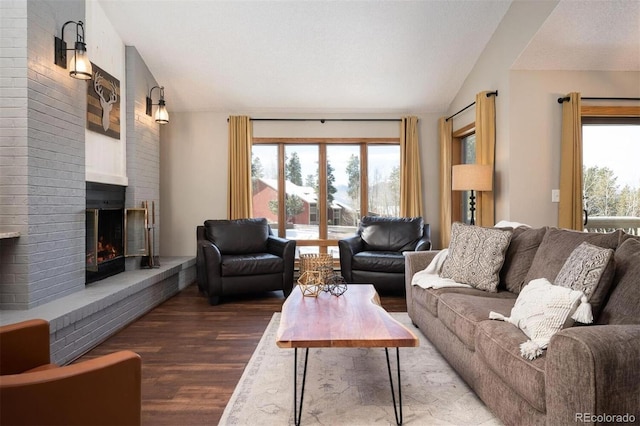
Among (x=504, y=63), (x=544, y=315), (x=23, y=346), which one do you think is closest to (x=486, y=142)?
(x=504, y=63)

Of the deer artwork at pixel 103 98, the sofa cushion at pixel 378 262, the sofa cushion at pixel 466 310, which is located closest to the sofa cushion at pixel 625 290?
the sofa cushion at pixel 466 310

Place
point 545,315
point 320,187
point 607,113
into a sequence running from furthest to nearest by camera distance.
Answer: point 320,187 < point 607,113 < point 545,315

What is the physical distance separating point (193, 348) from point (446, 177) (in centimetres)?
396

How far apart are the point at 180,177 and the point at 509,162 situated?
14.2 ft

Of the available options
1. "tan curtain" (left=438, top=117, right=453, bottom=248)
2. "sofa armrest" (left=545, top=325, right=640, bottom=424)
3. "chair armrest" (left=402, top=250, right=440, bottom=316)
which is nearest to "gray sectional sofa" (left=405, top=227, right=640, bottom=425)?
"sofa armrest" (left=545, top=325, right=640, bottom=424)

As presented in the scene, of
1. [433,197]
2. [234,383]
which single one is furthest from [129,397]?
[433,197]

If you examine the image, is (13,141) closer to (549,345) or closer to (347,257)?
(347,257)

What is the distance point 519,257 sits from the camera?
2.64 meters

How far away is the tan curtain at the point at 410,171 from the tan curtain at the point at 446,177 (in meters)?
0.32

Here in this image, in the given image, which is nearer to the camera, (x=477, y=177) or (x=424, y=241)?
(x=477, y=177)

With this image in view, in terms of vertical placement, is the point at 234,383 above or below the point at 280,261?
below

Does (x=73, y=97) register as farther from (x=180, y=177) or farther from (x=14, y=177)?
(x=180, y=177)

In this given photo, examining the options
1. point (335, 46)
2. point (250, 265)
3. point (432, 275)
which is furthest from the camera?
point (335, 46)

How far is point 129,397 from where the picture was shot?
→ 1189 millimetres
